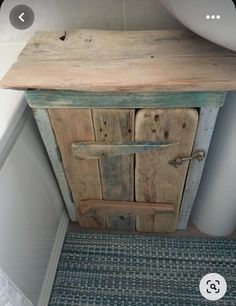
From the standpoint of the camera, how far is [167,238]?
107 centimetres

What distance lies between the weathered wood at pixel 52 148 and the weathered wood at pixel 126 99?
5 centimetres

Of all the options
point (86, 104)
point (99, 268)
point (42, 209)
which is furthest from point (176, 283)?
point (86, 104)

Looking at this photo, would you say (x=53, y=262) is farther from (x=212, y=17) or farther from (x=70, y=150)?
(x=212, y=17)

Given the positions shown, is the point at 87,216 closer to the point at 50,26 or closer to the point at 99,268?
the point at 99,268

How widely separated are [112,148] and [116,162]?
68mm

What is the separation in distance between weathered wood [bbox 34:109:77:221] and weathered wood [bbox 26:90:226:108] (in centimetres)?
5

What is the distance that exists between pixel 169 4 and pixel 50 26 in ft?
1.45

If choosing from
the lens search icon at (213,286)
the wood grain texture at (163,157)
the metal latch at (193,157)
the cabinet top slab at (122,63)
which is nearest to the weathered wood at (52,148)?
the cabinet top slab at (122,63)

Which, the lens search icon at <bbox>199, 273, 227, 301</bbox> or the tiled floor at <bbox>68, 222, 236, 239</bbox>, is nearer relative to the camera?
the lens search icon at <bbox>199, 273, 227, 301</bbox>

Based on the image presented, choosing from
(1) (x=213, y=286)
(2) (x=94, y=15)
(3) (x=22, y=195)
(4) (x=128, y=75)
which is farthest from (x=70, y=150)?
(1) (x=213, y=286)

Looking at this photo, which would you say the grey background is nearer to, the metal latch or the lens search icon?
the metal latch

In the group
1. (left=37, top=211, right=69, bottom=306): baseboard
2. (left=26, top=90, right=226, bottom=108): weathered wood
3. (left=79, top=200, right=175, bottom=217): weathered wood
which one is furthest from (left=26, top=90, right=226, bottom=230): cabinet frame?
(left=37, top=211, right=69, bottom=306): baseboard

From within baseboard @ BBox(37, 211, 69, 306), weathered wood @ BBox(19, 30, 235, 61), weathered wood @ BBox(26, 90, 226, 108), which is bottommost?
baseboard @ BBox(37, 211, 69, 306)

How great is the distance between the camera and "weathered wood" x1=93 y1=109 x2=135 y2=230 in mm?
654
